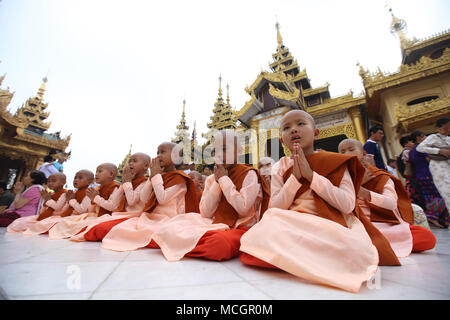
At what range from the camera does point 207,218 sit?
63.5 inches

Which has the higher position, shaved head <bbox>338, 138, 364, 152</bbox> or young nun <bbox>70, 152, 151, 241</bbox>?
shaved head <bbox>338, 138, 364, 152</bbox>

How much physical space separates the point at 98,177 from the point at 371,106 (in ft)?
32.3

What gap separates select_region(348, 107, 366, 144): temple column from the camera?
6639 mm

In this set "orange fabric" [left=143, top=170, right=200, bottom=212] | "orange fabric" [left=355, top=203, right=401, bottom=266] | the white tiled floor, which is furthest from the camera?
"orange fabric" [left=143, top=170, right=200, bottom=212]

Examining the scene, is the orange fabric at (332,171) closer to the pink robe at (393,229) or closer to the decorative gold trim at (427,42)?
the pink robe at (393,229)

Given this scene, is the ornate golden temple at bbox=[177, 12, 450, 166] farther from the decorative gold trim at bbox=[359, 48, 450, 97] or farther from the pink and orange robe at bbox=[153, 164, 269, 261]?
the pink and orange robe at bbox=[153, 164, 269, 261]

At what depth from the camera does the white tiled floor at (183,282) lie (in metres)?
0.56

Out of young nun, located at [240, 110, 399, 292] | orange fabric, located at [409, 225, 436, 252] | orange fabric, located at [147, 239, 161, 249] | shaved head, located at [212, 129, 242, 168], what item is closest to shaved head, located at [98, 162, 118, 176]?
orange fabric, located at [147, 239, 161, 249]

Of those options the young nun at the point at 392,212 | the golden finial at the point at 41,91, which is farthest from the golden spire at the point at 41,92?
the young nun at the point at 392,212

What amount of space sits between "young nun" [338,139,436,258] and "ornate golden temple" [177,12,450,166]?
576 centimetres

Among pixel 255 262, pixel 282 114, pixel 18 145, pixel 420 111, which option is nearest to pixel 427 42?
pixel 420 111
